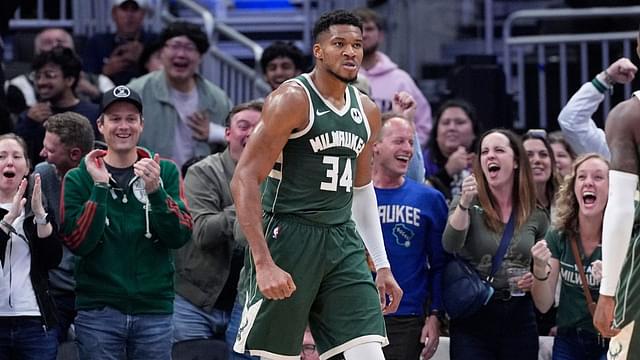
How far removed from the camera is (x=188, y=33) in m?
11.5

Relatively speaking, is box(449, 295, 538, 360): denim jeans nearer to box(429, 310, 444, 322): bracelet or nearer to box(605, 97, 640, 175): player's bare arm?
box(429, 310, 444, 322): bracelet

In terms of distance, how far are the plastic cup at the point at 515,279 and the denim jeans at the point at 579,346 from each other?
0.37 metres

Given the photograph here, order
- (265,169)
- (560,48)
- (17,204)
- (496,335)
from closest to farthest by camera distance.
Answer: (265,169)
(17,204)
(496,335)
(560,48)

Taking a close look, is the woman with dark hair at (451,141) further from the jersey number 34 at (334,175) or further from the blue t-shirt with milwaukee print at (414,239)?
the jersey number 34 at (334,175)

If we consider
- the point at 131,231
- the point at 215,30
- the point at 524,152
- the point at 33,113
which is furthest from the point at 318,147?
the point at 215,30

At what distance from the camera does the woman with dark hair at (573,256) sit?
9.02 m

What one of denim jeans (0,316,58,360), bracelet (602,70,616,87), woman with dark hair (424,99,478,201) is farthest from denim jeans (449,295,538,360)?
denim jeans (0,316,58,360)

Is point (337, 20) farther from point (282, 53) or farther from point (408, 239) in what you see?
point (282, 53)

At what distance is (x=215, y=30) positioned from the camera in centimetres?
1388

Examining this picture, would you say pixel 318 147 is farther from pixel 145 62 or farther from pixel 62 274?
pixel 145 62

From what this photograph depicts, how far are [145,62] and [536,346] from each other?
480cm

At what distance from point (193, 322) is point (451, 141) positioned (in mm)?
2828

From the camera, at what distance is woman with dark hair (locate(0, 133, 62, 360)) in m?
8.24

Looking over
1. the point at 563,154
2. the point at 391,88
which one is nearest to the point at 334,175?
the point at 563,154
